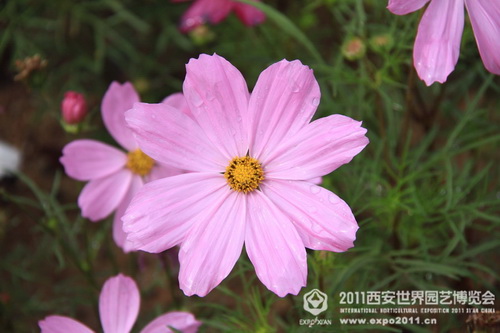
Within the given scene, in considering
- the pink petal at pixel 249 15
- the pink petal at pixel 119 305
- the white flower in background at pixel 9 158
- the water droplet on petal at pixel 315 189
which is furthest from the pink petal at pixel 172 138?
the white flower in background at pixel 9 158

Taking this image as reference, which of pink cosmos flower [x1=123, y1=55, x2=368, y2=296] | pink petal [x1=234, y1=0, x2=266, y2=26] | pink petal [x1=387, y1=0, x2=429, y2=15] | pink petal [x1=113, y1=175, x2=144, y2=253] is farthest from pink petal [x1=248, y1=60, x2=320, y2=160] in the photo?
pink petal [x1=234, y1=0, x2=266, y2=26]

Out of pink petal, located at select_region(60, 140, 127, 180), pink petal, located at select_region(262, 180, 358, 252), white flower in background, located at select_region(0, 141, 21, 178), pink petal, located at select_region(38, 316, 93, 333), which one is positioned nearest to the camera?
pink petal, located at select_region(262, 180, 358, 252)

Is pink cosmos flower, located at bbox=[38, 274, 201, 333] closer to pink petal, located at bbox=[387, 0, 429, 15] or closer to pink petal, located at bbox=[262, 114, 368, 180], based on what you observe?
pink petal, located at bbox=[262, 114, 368, 180]

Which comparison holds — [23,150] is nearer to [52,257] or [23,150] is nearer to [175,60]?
[52,257]

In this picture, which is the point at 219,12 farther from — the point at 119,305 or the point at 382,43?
the point at 119,305

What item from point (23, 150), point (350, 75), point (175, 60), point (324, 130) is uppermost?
point (175, 60)

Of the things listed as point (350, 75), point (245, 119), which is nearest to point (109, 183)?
point (245, 119)

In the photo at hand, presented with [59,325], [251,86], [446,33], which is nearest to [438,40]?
[446,33]
